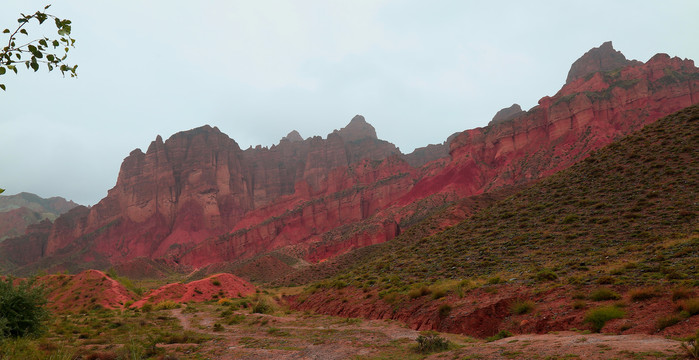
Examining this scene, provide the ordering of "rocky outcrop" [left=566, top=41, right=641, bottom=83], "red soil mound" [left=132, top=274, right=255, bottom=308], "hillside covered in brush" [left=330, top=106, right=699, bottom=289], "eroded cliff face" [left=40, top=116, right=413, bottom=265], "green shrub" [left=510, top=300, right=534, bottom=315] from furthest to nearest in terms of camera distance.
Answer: "rocky outcrop" [left=566, top=41, right=641, bottom=83], "eroded cliff face" [left=40, top=116, right=413, bottom=265], "red soil mound" [left=132, top=274, right=255, bottom=308], "hillside covered in brush" [left=330, top=106, right=699, bottom=289], "green shrub" [left=510, top=300, right=534, bottom=315]

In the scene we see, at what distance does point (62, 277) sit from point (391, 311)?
42.0 m

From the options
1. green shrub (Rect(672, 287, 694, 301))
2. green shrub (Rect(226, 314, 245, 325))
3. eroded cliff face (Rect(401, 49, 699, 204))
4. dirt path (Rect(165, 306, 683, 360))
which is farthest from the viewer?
eroded cliff face (Rect(401, 49, 699, 204))

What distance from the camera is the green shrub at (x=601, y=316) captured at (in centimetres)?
1307

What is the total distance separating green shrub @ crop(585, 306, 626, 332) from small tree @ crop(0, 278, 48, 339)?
2164cm

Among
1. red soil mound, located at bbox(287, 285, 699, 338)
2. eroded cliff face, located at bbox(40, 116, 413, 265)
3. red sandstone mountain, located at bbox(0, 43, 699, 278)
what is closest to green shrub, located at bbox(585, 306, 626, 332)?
red soil mound, located at bbox(287, 285, 699, 338)

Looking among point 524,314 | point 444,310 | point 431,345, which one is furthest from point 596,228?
point 431,345

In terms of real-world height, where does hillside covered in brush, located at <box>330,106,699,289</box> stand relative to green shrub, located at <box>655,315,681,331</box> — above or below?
above

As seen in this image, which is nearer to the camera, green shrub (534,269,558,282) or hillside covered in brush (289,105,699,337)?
hillside covered in brush (289,105,699,337)

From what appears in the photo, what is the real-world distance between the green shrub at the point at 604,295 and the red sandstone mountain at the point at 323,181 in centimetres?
6841

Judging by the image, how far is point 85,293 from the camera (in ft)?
131

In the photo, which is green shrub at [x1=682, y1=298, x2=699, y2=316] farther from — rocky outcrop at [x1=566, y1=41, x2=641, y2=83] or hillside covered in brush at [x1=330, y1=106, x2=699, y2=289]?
rocky outcrop at [x1=566, y1=41, x2=641, y2=83]

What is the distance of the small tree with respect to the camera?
1588 centimetres

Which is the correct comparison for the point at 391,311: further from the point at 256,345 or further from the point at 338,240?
the point at 338,240

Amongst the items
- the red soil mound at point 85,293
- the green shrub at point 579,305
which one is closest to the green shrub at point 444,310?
the green shrub at point 579,305
